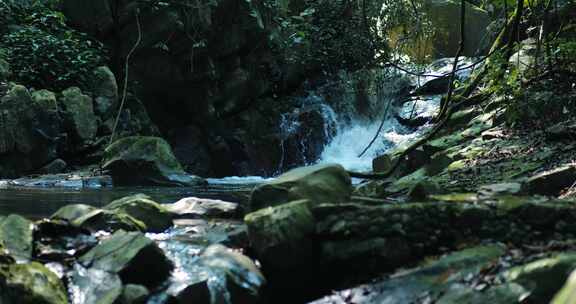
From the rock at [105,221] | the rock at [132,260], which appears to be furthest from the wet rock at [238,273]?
the rock at [105,221]

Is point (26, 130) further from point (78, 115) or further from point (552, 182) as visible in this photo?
point (552, 182)

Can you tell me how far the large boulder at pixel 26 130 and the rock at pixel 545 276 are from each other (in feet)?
35.2

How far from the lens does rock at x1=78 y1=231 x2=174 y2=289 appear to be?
4.15 meters

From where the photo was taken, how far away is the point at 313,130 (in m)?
17.2

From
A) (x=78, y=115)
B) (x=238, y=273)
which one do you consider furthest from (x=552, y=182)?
(x=78, y=115)

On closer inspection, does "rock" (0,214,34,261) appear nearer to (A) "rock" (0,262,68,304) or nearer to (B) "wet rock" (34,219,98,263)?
(B) "wet rock" (34,219,98,263)

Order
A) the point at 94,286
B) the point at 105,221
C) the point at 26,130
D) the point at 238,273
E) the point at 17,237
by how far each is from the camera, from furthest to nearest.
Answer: the point at 26,130, the point at 105,221, the point at 17,237, the point at 238,273, the point at 94,286

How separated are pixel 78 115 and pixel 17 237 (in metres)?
8.87

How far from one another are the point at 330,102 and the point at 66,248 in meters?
14.0

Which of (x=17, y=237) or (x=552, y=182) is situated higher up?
(x=552, y=182)

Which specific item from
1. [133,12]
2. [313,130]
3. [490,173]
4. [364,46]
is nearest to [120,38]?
[133,12]

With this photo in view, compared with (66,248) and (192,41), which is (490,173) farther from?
(192,41)

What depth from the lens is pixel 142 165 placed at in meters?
11.5

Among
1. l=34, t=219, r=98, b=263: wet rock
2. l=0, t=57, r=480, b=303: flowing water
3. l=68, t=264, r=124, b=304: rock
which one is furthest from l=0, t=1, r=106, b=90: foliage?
l=68, t=264, r=124, b=304: rock
